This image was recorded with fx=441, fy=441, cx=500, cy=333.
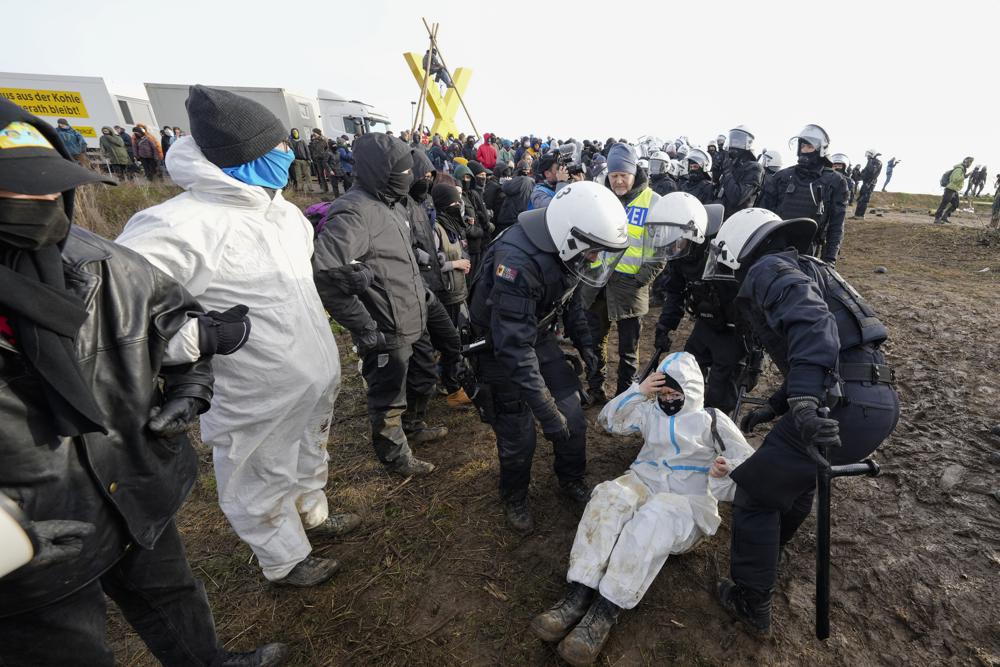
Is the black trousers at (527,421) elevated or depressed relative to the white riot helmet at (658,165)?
depressed

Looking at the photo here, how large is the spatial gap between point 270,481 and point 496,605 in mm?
1483

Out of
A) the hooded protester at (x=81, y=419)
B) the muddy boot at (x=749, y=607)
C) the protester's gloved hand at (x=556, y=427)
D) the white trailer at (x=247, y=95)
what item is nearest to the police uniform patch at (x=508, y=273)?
the protester's gloved hand at (x=556, y=427)

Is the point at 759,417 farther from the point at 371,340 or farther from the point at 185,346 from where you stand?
the point at 185,346

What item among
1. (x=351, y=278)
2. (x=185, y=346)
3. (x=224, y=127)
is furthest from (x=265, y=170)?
(x=185, y=346)

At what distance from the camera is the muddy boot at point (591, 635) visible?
2.20m

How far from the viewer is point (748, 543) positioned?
2346 mm

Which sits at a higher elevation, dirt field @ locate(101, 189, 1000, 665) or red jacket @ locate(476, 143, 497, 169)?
red jacket @ locate(476, 143, 497, 169)

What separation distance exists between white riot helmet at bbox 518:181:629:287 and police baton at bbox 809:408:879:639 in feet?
4.79

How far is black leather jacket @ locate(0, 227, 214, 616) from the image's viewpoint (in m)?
1.19

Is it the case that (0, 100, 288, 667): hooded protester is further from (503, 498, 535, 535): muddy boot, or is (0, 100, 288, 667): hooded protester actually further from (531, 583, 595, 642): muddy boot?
(503, 498, 535, 535): muddy boot

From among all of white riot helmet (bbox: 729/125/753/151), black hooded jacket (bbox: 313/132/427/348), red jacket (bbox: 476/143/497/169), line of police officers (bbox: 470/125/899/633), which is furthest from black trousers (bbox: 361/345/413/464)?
red jacket (bbox: 476/143/497/169)

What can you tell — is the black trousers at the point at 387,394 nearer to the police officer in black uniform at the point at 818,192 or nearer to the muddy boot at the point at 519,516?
the muddy boot at the point at 519,516

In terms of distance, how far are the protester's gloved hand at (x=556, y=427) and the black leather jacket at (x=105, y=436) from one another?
1803mm

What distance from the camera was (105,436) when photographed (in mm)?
1393
